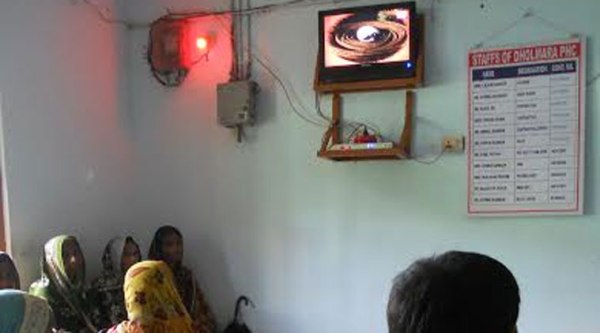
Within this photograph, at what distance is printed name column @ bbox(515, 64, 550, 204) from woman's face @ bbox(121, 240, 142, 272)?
1.87 meters

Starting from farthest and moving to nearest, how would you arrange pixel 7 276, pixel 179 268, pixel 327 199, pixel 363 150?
1. pixel 179 268
2. pixel 327 199
3. pixel 363 150
4. pixel 7 276

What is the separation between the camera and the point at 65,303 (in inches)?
114

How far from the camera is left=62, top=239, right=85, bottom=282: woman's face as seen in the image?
2.90 meters

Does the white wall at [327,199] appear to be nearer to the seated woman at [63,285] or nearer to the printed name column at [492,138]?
the printed name column at [492,138]

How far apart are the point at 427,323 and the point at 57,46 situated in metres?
2.76

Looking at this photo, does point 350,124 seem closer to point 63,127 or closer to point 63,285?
point 63,127

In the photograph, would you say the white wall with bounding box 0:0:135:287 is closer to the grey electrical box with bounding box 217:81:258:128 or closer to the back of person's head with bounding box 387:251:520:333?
the grey electrical box with bounding box 217:81:258:128

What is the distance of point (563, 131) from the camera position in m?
2.86

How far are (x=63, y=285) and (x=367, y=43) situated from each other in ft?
5.92

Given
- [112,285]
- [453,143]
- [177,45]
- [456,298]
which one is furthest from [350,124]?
[456,298]

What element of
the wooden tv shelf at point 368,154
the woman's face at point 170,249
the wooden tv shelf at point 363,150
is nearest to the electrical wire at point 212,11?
the wooden tv shelf at point 363,150

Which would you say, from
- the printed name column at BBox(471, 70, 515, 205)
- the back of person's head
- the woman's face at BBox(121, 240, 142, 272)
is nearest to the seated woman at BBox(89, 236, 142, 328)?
the woman's face at BBox(121, 240, 142, 272)

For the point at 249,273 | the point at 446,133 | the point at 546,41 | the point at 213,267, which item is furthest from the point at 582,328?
the point at 213,267

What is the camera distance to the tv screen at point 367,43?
3033mm
